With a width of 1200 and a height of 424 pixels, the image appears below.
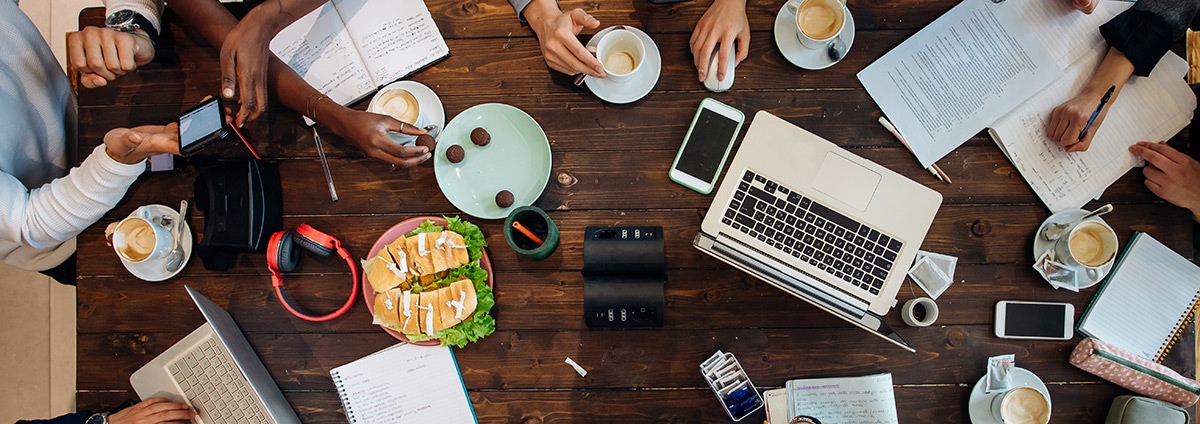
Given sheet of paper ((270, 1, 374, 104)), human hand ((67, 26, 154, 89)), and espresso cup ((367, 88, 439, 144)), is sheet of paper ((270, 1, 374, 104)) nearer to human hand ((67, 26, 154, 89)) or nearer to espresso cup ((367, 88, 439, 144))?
espresso cup ((367, 88, 439, 144))

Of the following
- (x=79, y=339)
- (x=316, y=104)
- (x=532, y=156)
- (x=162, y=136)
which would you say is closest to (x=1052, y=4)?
(x=532, y=156)

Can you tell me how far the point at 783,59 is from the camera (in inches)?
64.7

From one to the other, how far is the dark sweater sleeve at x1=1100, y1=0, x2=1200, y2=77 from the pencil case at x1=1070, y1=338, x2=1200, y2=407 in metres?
0.74

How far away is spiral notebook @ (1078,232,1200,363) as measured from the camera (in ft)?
5.06

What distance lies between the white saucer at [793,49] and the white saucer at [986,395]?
3.17 feet

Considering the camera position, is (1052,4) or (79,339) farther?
(79,339)

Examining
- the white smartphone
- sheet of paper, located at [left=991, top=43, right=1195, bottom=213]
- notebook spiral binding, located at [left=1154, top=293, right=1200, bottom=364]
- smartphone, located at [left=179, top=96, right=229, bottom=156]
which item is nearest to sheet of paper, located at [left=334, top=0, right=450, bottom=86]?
smartphone, located at [left=179, top=96, right=229, bottom=156]

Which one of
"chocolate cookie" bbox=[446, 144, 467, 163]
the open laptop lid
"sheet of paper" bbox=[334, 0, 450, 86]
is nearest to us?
the open laptop lid

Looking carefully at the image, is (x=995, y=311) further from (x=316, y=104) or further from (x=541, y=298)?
(x=316, y=104)

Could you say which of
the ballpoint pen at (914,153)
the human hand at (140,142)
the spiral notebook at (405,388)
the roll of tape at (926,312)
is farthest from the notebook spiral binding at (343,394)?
the ballpoint pen at (914,153)

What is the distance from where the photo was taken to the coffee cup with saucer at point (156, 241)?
1579 mm

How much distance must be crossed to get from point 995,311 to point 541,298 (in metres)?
1.25

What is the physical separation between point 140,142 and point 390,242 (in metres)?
0.67

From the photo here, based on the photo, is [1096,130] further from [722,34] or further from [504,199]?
[504,199]
